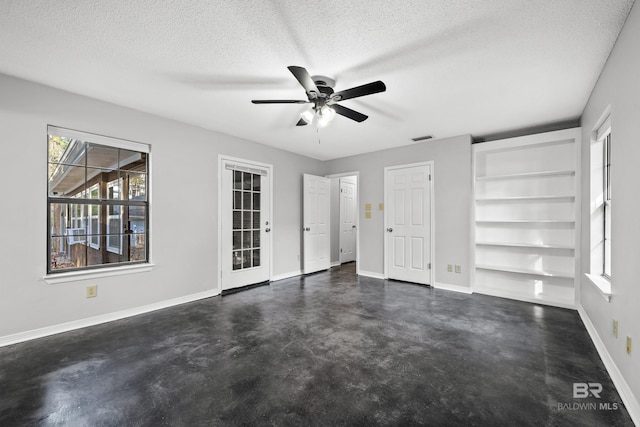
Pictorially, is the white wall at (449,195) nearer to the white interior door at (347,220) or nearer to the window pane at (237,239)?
the white interior door at (347,220)

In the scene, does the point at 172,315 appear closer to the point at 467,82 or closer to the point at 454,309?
the point at 454,309

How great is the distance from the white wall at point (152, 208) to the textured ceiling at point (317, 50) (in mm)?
274

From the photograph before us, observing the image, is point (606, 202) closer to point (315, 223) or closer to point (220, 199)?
point (315, 223)

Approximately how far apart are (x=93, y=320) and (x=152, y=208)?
1367 mm

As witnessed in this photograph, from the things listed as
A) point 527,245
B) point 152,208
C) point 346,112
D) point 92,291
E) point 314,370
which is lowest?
point 314,370

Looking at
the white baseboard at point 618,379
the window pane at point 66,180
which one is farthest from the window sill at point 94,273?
the white baseboard at point 618,379

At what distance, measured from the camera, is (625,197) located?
1903 millimetres

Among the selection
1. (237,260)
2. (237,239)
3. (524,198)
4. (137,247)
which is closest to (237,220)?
(237,239)

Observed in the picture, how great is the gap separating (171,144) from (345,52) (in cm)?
270

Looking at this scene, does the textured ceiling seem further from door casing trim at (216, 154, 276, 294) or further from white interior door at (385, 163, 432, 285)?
white interior door at (385, 163, 432, 285)

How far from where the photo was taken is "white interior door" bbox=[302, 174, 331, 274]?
565 cm

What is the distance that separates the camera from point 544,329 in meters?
2.96

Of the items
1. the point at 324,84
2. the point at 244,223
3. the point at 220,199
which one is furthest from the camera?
the point at 244,223

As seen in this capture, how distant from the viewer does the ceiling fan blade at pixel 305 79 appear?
1996 millimetres
